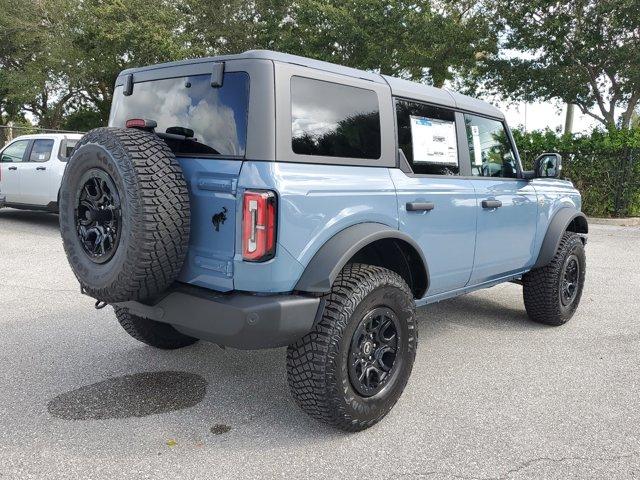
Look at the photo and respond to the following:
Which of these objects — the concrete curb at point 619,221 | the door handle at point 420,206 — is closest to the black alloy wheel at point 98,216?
the door handle at point 420,206

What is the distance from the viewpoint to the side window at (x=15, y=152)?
10459 mm

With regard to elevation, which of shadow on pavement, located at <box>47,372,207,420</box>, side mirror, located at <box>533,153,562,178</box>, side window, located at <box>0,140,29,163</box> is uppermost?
side window, located at <box>0,140,29,163</box>

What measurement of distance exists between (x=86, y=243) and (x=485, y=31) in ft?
63.9

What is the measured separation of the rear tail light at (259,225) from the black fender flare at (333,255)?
0.79 feet

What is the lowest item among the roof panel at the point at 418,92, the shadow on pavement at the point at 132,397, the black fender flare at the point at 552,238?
the shadow on pavement at the point at 132,397

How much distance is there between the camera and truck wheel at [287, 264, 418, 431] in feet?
9.01

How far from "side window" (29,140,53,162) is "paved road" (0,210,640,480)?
571cm

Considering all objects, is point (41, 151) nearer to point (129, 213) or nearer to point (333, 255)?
point (129, 213)

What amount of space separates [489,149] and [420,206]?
1213 mm

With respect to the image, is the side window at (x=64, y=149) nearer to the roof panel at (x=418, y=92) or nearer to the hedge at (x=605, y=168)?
the roof panel at (x=418, y=92)

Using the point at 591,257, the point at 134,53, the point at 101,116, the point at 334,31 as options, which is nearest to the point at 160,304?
the point at 591,257

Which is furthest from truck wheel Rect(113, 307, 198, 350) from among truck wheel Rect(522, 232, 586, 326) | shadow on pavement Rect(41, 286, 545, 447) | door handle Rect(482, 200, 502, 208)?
truck wheel Rect(522, 232, 586, 326)

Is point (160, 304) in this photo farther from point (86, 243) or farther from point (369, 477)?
point (369, 477)

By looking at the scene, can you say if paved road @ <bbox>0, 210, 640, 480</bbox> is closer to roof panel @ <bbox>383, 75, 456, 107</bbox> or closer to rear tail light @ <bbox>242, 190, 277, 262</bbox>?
rear tail light @ <bbox>242, 190, 277, 262</bbox>
